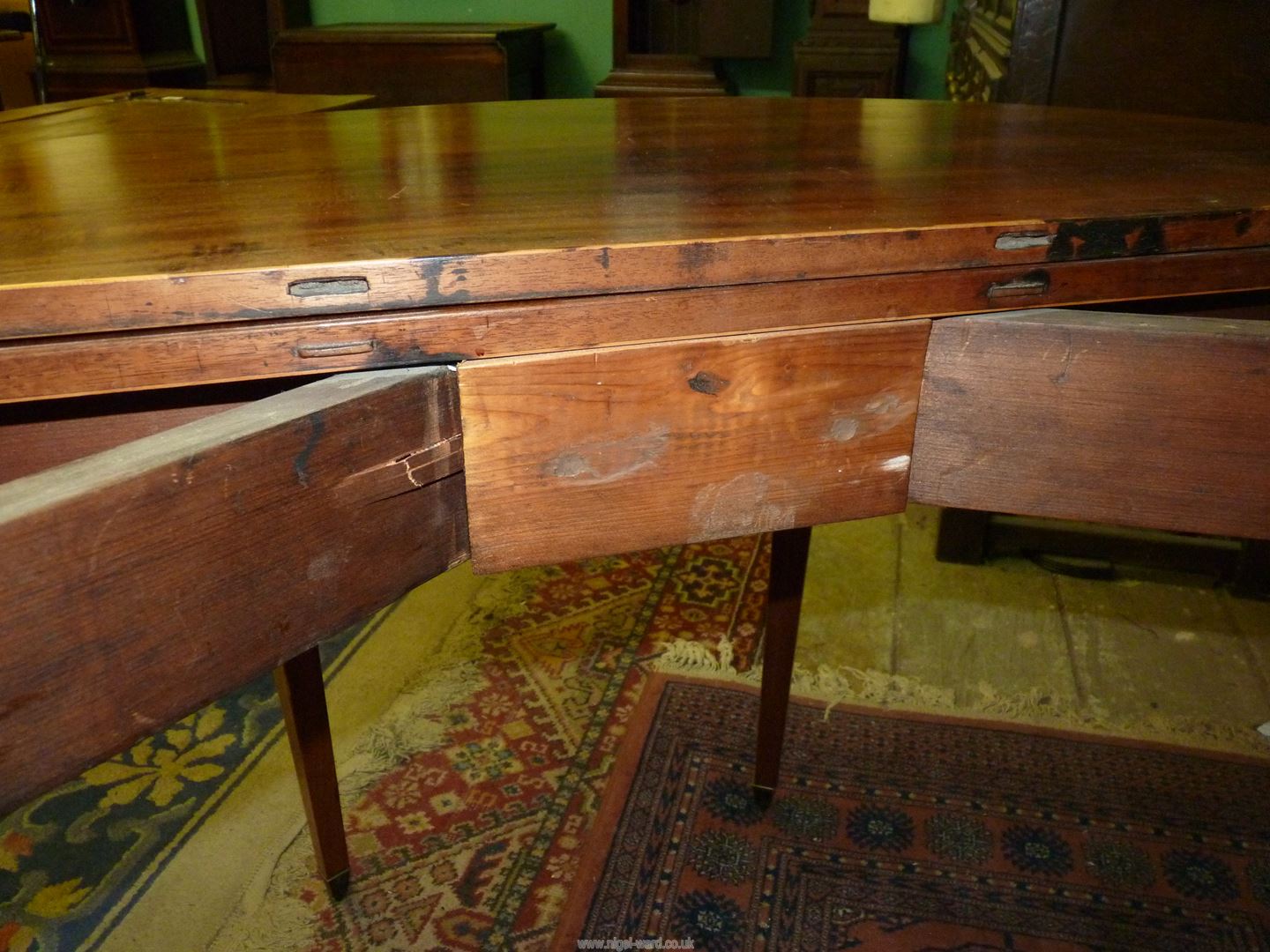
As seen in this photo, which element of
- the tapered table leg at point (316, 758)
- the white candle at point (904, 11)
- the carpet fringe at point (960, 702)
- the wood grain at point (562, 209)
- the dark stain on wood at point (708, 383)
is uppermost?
the white candle at point (904, 11)

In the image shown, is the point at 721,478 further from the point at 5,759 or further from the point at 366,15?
the point at 366,15

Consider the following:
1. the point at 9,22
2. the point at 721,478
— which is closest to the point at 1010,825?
→ the point at 721,478

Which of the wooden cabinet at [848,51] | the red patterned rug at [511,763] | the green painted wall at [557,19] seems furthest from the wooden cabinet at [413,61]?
the red patterned rug at [511,763]

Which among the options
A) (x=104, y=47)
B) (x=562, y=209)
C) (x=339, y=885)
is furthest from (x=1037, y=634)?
(x=104, y=47)

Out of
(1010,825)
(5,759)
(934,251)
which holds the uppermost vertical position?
(934,251)

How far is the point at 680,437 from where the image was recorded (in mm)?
616

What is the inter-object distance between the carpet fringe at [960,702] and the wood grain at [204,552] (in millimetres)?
1097

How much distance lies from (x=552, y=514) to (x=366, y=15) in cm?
336

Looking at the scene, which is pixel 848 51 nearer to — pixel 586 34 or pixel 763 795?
pixel 586 34

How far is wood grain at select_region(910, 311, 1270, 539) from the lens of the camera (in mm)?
640

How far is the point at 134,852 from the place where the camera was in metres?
1.28

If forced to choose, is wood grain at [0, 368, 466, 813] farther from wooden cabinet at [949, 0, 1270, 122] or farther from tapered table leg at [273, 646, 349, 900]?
wooden cabinet at [949, 0, 1270, 122]

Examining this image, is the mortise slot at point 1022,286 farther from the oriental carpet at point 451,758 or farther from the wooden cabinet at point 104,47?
the wooden cabinet at point 104,47

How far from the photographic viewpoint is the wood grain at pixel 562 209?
1.75 feet
